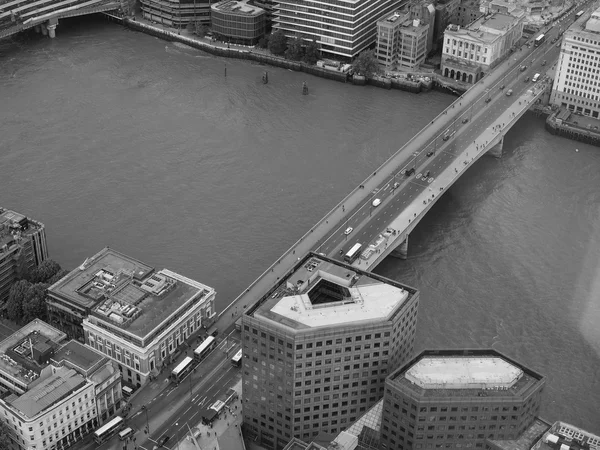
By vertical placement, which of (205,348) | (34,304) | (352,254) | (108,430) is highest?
(352,254)

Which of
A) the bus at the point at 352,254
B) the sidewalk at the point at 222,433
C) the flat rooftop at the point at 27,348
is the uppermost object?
the flat rooftop at the point at 27,348

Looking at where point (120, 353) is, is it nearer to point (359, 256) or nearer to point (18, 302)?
point (18, 302)

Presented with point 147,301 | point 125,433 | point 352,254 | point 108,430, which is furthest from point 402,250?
point 108,430

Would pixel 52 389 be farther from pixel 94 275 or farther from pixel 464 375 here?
pixel 464 375

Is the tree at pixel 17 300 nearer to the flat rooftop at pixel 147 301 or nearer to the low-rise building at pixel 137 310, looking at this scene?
the low-rise building at pixel 137 310

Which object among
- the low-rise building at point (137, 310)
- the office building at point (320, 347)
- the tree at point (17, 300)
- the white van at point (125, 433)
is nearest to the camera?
the office building at point (320, 347)

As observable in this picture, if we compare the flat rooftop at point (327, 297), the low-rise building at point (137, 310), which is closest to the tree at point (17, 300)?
the low-rise building at point (137, 310)
